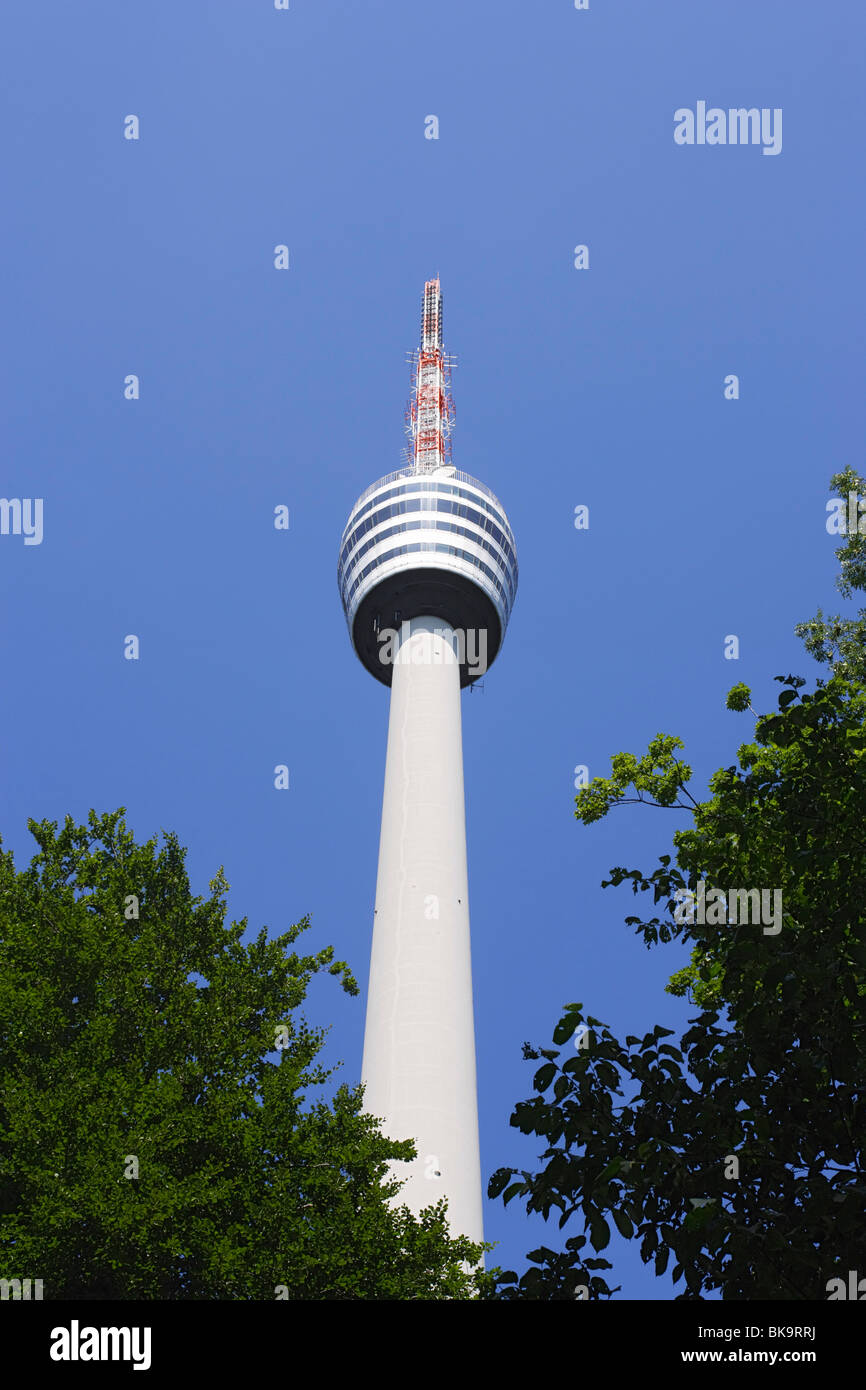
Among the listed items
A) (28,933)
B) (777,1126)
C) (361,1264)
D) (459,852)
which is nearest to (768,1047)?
(777,1126)

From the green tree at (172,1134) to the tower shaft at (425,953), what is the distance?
90.8ft

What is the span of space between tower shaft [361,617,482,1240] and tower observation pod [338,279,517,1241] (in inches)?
3.2

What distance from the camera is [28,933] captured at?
22.7 metres

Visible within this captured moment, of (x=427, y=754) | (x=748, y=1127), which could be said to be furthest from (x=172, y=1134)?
(x=427, y=754)

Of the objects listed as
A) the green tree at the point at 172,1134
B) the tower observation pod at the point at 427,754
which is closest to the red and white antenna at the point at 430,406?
the tower observation pod at the point at 427,754

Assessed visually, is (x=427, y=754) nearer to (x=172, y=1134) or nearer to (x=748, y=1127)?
(x=172, y=1134)

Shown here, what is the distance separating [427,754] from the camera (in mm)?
69562

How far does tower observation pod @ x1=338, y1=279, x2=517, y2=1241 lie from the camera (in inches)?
2233

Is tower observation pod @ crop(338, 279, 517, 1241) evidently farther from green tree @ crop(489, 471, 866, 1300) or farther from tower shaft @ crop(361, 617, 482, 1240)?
green tree @ crop(489, 471, 866, 1300)

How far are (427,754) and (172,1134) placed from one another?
4999 cm

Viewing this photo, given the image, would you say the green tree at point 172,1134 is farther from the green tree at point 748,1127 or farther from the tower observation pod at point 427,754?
the tower observation pod at point 427,754

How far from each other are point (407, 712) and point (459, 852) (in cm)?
950

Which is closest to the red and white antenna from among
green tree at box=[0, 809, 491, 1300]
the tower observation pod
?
the tower observation pod

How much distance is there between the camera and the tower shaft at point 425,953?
55469 mm
